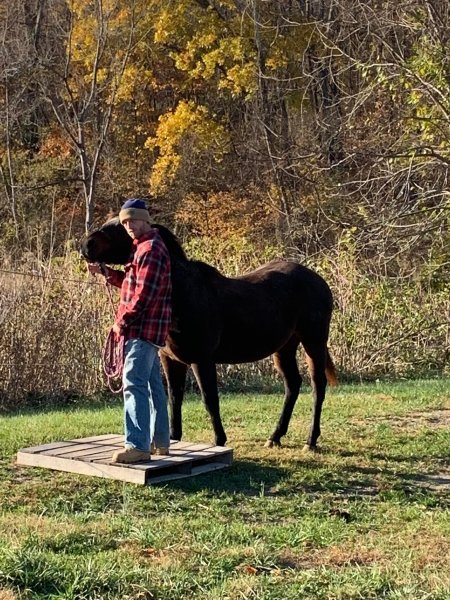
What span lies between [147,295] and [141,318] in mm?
199

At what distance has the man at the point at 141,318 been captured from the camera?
7.18m

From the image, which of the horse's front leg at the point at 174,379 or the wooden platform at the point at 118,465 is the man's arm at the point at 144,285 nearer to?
the wooden platform at the point at 118,465

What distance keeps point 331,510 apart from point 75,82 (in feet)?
99.1

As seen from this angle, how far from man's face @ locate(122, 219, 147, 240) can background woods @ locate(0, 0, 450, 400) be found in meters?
7.21

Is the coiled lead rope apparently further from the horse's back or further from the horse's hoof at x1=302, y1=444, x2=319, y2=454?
the horse's hoof at x1=302, y1=444, x2=319, y2=454

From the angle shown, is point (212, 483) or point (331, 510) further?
point (212, 483)

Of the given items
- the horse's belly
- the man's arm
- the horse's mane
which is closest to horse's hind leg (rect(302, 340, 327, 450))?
the horse's belly

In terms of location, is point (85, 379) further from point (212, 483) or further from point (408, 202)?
point (212, 483)

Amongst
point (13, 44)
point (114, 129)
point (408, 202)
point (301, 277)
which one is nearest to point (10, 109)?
point (13, 44)

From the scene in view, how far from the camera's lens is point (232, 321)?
8.38m

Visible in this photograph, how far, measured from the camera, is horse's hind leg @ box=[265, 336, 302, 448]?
8945 millimetres

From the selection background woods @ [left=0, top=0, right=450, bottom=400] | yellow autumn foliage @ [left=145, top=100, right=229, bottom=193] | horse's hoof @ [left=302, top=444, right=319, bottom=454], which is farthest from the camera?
yellow autumn foliage @ [left=145, top=100, right=229, bottom=193]

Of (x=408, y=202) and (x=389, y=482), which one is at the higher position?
(x=408, y=202)

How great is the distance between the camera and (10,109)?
31.2 m
